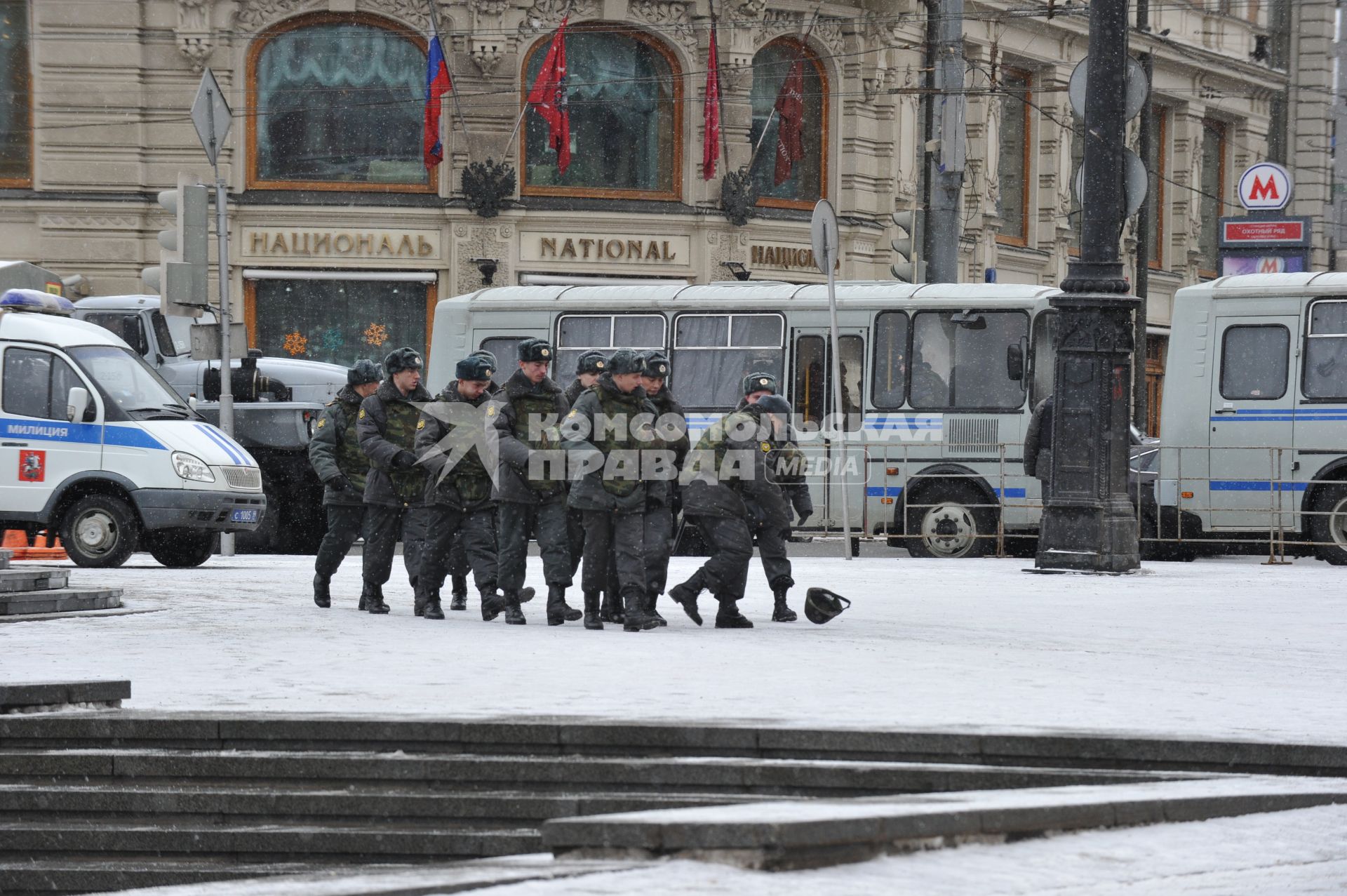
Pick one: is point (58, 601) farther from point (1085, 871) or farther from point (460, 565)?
point (1085, 871)

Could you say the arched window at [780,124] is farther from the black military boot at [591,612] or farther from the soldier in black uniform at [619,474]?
the black military boot at [591,612]

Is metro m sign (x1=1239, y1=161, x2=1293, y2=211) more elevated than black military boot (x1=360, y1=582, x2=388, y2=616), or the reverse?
metro m sign (x1=1239, y1=161, x2=1293, y2=211)

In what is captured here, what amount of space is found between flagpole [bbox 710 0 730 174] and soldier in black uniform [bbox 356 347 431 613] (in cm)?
1826

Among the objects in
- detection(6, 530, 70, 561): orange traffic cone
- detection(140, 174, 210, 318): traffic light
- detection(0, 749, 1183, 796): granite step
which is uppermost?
detection(140, 174, 210, 318): traffic light

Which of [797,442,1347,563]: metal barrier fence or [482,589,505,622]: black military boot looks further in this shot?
[797,442,1347,563]: metal barrier fence

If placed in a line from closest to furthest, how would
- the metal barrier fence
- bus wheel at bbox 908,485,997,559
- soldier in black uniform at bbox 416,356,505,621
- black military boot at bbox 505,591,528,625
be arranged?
black military boot at bbox 505,591,528,625, soldier in black uniform at bbox 416,356,505,621, the metal barrier fence, bus wheel at bbox 908,485,997,559

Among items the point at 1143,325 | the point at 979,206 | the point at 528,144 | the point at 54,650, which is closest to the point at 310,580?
the point at 54,650

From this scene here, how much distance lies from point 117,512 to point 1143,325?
19.3m

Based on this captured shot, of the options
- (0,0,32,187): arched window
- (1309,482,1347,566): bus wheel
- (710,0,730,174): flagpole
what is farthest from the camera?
(710,0,730,174): flagpole

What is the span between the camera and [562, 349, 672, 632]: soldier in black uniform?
41.8ft

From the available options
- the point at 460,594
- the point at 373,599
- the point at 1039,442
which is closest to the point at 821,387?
the point at 1039,442

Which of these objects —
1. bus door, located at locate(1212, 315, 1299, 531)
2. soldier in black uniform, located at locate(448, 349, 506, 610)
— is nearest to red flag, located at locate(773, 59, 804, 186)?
bus door, located at locate(1212, 315, 1299, 531)

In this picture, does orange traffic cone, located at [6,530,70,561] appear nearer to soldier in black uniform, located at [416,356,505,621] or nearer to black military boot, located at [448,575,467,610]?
black military boot, located at [448,575,467,610]

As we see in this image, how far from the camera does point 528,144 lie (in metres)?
32.1
